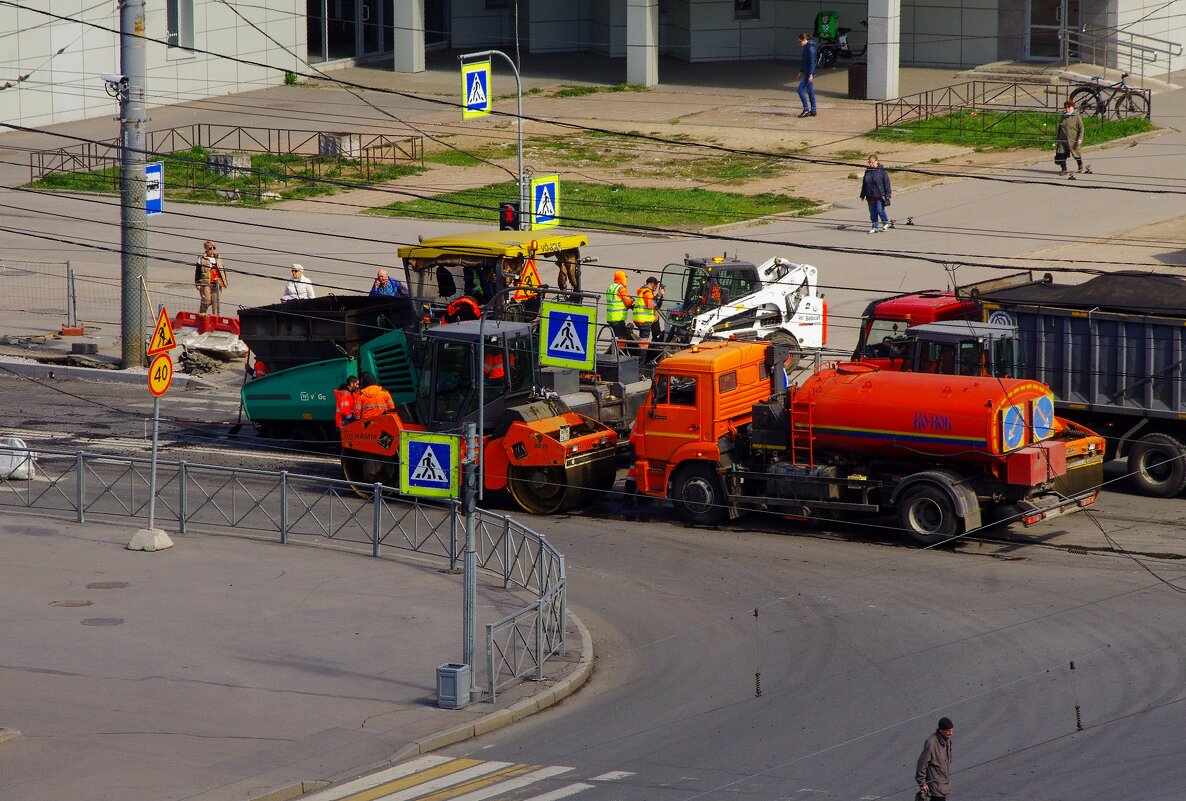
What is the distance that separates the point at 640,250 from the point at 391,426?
Answer: 52.4ft

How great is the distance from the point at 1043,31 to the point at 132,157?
34.1m

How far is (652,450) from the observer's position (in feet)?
77.9

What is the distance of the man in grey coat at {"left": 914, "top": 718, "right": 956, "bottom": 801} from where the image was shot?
41.8 ft

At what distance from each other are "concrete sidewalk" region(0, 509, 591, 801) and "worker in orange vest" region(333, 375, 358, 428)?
8.75 ft

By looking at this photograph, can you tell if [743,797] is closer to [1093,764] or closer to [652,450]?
[1093,764]

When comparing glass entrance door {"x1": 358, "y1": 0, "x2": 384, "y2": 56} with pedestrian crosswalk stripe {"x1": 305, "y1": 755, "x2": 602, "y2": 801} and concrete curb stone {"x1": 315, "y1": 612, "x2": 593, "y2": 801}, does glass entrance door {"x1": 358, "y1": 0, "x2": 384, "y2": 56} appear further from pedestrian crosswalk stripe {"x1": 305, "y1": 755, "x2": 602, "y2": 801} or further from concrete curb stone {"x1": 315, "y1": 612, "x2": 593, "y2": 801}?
pedestrian crosswalk stripe {"x1": 305, "y1": 755, "x2": 602, "y2": 801}

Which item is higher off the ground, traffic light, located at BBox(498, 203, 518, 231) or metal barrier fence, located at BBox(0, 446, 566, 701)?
traffic light, located at BBox(498, 203, 518, 231)

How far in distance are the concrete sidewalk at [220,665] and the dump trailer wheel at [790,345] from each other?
22.4ft

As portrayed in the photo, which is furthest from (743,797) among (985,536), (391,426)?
(391,426)

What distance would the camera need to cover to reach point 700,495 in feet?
77.2

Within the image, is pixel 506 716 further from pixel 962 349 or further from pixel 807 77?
pixel 807 77

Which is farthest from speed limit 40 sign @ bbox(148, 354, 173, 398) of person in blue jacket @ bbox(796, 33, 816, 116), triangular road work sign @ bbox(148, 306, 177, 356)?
person in blue jacket @ bbox(796, 33, 816, 116)

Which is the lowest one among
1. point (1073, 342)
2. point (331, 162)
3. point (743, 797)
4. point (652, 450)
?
point (743, 797)

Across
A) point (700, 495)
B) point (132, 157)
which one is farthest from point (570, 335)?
point (132, 157)
